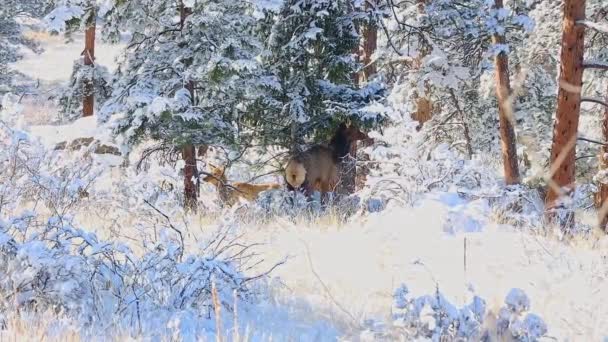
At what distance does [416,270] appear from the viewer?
4.74 metres

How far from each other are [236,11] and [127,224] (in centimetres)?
443

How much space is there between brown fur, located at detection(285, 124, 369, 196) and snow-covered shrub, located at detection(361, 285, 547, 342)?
8.84 meters

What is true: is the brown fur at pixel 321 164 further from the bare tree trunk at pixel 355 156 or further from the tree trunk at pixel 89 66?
the tree trunk at pixel 89 66

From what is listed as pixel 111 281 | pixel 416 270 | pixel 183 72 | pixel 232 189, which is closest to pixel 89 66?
pixel 232 189

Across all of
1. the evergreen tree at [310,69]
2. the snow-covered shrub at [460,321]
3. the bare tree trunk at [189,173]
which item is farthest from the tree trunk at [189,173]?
the snow-covered shrub at [460,321]

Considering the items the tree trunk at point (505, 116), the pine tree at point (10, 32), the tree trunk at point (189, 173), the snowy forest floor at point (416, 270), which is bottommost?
the snowy forest floor at point (416, 270)

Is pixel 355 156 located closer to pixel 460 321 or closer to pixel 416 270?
pixel 416 270

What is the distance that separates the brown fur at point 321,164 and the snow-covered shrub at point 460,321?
8.84 m

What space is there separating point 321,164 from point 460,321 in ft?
30.3

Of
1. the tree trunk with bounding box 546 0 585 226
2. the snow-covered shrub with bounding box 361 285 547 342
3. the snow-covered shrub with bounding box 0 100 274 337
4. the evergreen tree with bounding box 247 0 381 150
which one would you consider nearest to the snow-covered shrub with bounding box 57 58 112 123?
the evergreen tree with bounding box 247 0 381 150

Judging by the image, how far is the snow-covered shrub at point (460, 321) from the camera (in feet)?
9.93

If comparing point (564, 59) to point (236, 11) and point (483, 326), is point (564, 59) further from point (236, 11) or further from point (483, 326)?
point (483, 326)

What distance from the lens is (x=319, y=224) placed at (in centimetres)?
759

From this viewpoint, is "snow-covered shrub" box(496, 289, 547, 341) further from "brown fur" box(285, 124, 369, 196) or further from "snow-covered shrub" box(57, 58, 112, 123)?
"snow-covered shrub" box(57, 58, 112, 123)
